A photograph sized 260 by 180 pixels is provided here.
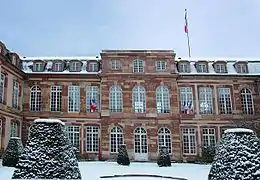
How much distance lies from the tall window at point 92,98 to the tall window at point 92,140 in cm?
156

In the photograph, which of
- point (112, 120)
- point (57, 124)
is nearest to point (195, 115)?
point (112, 120)

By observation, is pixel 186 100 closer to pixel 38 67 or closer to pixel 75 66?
pixel 75 66

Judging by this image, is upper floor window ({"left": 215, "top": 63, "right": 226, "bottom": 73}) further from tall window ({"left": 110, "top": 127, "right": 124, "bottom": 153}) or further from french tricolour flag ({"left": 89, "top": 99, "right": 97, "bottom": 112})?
french tricolour flag ({"left": 89, "top": 99, "right": 97, "bottom": 112})

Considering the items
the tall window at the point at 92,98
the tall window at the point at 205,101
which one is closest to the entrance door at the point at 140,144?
the tall window at the point at 92,98

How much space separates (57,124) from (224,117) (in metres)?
18.7

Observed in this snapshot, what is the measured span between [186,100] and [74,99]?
9.33 meters

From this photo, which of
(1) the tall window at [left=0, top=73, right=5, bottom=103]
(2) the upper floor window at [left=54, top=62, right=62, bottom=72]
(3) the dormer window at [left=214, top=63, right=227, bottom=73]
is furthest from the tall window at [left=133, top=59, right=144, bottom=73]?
(1) the tall window at [left=0, top=73, right=5, bottom=103]

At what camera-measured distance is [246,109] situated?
26.5 meters

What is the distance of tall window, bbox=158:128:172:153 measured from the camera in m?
25.6

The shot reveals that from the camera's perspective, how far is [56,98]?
2652cm

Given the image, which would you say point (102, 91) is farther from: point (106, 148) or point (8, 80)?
point (8, 80)

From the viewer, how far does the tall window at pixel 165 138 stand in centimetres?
2564

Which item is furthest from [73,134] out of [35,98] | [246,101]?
[246,101]

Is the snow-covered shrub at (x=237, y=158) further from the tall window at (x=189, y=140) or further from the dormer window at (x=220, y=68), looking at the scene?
the dormer window at (x=220, y=68)
